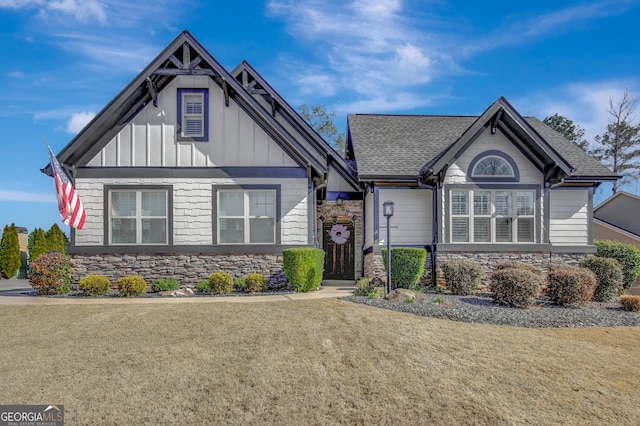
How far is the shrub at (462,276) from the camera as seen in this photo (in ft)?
40.3

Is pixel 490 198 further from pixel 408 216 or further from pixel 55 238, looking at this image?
pixel 55 238

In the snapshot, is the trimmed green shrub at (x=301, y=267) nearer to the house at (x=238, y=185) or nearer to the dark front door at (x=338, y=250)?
the house at (x=238, y=185)

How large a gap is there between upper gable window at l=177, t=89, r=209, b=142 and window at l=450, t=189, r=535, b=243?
7465 millimetres

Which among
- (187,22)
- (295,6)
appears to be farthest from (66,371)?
(187,22)

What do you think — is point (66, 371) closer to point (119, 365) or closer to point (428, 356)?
point (119, 365)

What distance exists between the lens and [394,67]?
14047mm

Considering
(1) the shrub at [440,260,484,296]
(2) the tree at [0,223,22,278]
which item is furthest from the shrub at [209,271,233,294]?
(2) the tree at [0,223,22,278]

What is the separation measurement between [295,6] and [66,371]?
1006 centimetres

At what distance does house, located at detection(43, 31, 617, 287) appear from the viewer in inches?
513

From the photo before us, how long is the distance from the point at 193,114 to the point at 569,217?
38.7 ft

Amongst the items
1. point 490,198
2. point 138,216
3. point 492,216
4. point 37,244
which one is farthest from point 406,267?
point 37,244

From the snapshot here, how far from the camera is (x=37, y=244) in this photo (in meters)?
23.1

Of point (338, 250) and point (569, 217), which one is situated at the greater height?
point (569, 217)

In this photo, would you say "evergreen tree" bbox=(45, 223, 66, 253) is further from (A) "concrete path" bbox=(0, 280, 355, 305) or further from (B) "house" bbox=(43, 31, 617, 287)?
(A) "concrete path" bbox=(0, 280, 355, 305)
